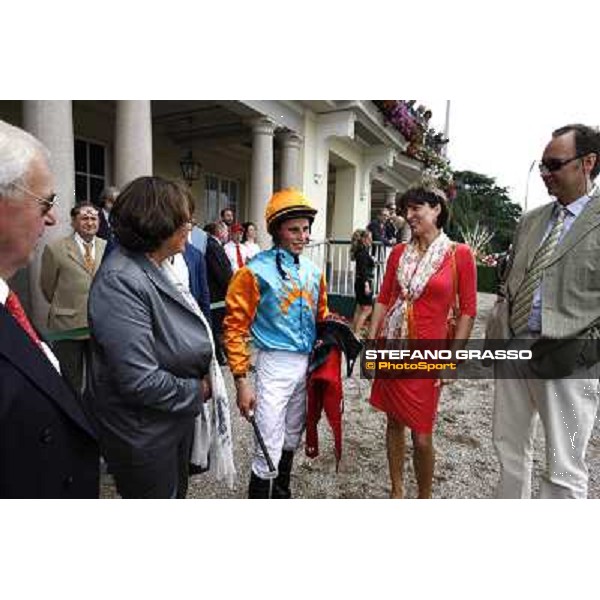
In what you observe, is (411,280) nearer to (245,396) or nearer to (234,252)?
(245,396)

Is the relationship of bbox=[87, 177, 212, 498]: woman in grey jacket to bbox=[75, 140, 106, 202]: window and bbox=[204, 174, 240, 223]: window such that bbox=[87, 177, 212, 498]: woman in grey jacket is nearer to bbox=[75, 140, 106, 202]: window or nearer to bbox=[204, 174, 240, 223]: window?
bbox=[75, 140, 106, 202]: window

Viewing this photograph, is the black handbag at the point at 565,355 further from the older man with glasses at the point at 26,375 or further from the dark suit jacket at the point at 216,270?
the dark suit jacket at the point at 216,270

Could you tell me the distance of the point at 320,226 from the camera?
280 inches

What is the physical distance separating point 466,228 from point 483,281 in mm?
305

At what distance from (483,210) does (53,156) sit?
10.3ft

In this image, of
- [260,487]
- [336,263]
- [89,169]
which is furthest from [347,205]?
[260,487]

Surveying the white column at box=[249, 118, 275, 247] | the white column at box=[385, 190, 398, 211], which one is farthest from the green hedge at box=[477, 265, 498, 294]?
the white column at box=[385, 190, 398, 211]

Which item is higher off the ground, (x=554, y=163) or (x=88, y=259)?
(x=554, y=163)

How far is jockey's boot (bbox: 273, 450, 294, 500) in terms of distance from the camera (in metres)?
2.21

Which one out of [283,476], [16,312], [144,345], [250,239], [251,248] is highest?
[250,239]

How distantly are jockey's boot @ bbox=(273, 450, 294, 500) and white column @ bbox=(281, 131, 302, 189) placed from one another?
190 inches

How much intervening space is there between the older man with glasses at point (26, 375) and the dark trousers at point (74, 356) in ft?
4.86

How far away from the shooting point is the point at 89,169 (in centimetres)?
654

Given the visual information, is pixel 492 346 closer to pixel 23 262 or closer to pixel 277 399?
pixel 277 399
